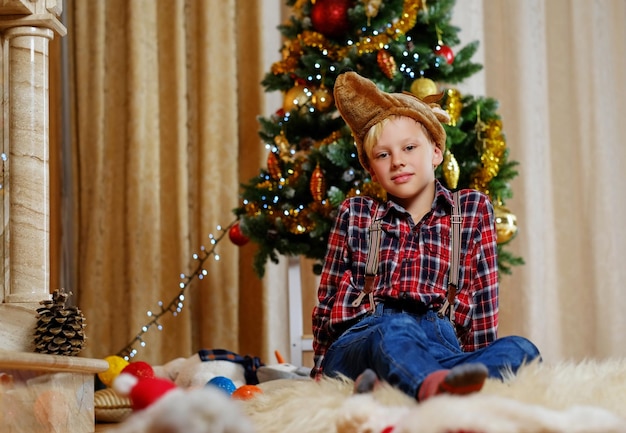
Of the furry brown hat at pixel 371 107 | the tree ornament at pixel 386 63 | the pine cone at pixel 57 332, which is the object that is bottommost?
the pine cone at pixel 57 332

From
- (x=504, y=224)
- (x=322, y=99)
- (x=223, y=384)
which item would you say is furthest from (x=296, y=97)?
(x=223, y=384)

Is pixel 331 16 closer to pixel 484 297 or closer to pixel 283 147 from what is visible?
pixel 283 147

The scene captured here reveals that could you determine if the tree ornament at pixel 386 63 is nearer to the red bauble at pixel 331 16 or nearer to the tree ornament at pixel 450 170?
the red bauble at pixel 331 16

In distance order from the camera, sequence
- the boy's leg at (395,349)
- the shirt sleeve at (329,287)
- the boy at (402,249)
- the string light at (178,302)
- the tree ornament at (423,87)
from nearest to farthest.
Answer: the boy's leg at (395,349) < the boy at (402,249) < the shirt sleeve at (329,287) < the tree ornament at (423,87) < the string light at (178,302)

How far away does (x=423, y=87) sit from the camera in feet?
10.2

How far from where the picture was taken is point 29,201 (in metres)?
2.39

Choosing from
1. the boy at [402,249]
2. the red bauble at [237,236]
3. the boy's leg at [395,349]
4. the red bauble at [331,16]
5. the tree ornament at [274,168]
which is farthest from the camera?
the red bauble at [237,236]

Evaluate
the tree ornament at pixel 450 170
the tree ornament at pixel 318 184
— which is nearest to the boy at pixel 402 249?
the tree ornament at pixel 450 170

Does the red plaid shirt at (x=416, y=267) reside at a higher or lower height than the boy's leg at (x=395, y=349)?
higher

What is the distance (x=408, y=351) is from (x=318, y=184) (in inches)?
58.4

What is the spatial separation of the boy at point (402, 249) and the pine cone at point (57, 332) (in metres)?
0.63

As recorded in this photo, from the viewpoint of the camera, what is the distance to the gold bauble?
3178mm

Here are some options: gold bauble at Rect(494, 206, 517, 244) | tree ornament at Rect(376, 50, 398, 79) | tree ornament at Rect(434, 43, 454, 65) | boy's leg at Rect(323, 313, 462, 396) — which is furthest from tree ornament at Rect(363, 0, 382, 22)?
boy's leg at Rect(323, 313, 462, 396)

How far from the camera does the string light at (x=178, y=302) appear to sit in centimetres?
388
